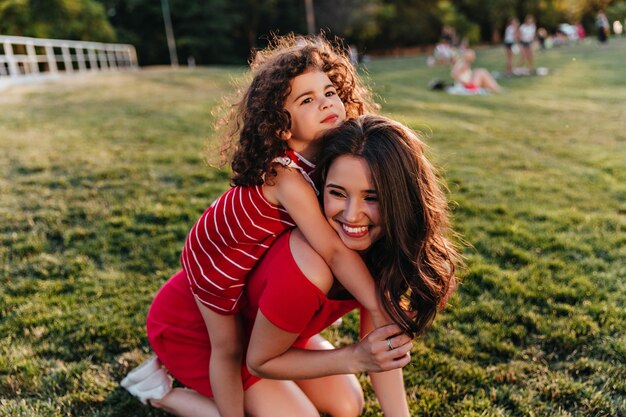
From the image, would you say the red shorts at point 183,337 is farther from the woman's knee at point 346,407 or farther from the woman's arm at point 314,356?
the woman's knee at point 346,407

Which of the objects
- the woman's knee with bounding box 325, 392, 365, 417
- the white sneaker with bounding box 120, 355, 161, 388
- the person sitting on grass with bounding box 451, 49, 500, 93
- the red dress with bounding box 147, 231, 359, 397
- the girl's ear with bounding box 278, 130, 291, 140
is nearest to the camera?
the red dress with bounding box 147, 231, 359, 397

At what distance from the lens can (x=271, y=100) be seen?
2.18 meters

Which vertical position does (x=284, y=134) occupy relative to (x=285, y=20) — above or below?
below

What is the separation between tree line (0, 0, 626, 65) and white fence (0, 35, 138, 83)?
9.17m

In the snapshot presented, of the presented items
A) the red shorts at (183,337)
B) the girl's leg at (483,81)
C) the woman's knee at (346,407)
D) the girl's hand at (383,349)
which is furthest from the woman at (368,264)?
the girl's leg at (483,81)

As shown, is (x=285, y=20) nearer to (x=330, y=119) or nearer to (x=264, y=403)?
(x=330, y=119)

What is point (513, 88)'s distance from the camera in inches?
563

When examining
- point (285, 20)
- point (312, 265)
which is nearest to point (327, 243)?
point (312, 265)

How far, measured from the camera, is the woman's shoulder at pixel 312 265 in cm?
183

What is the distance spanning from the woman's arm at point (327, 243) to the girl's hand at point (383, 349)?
6 cm

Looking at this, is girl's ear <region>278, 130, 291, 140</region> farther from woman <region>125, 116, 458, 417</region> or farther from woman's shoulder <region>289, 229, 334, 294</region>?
woman's shoulder <region>289, 229, 334, 294</region>

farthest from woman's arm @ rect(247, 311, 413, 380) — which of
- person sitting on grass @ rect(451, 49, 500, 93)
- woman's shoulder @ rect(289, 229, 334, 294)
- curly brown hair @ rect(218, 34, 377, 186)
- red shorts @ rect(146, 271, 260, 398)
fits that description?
person sitting on grass @ rect(451, 49, 500, 93)

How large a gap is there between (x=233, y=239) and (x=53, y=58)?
19.3 m

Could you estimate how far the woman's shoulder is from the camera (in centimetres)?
183
